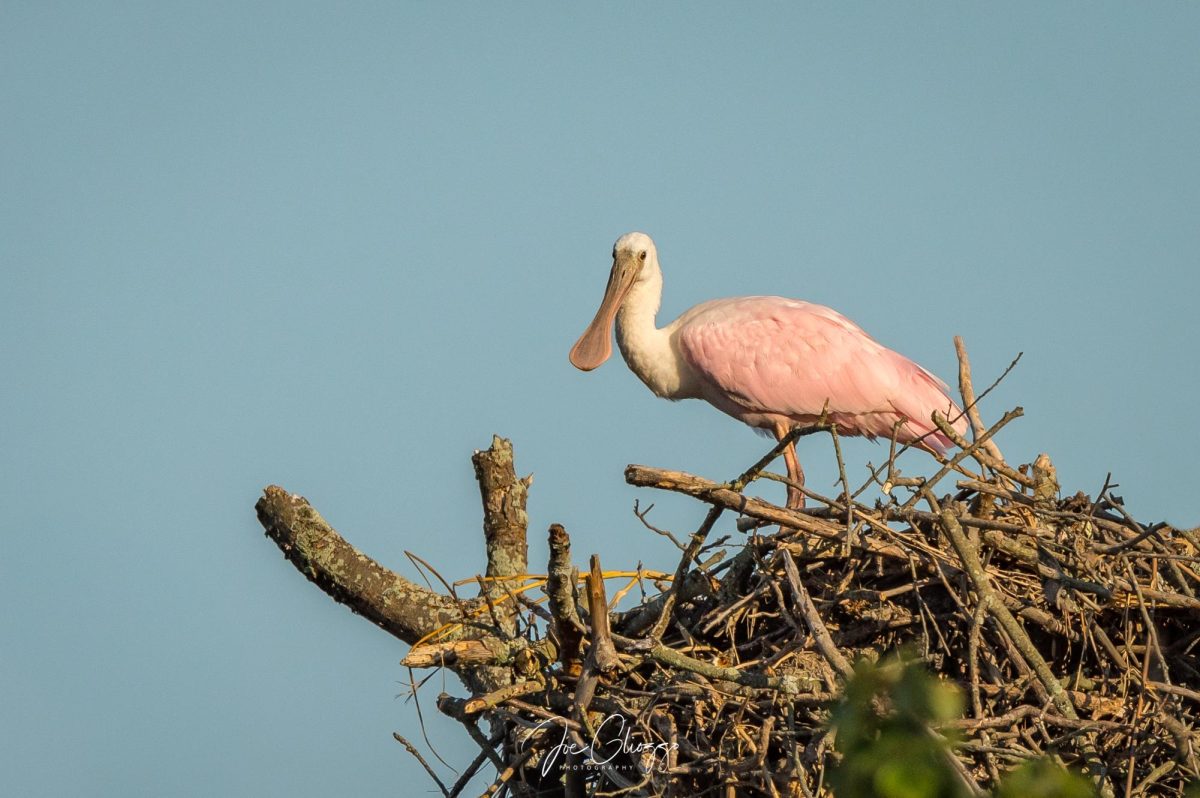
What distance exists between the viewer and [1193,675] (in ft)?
22.9

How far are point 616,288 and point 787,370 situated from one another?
5.59 ft

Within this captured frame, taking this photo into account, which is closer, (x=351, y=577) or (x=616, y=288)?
(x=351, y=577)

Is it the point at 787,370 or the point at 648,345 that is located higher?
the point at 787,370

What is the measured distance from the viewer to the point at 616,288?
1192 centimetres

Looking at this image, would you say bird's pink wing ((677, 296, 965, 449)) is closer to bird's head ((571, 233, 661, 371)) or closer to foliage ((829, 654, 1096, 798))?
bird's head ((571, 233, 661, 371))

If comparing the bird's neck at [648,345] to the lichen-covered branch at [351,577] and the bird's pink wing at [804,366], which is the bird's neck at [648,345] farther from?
the lichen-covered branch at [351,577]

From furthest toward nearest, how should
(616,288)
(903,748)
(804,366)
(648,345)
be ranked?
(616,288) < (648,345) < (804,366) < (903,748)

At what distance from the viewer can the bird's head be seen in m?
11.9

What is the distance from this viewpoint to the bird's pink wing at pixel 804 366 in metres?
10.7

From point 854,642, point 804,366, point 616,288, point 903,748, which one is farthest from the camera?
point 616,288

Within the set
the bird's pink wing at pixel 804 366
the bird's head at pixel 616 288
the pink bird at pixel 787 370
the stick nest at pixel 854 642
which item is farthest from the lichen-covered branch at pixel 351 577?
the bird's head at pixel 616 288

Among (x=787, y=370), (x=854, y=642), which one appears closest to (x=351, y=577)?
(x=854, y=642)
